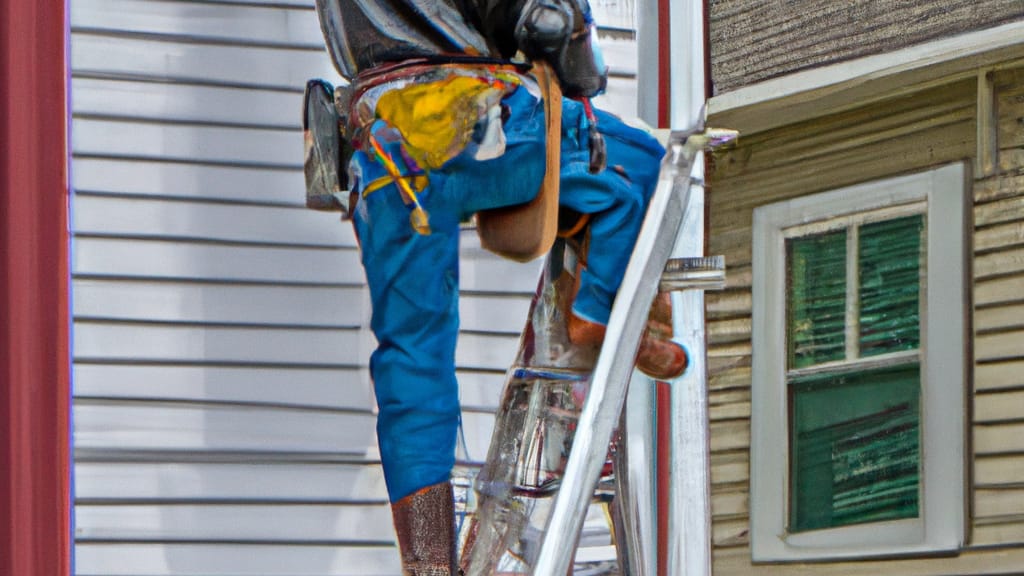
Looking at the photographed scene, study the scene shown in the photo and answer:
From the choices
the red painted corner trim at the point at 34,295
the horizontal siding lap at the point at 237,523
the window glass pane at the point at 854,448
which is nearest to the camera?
the red painted corner trim at the point at 34,295

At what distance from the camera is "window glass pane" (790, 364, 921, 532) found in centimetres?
643

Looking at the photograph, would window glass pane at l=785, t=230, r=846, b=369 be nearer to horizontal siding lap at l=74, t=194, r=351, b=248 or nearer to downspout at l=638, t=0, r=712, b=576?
downspout at l=638, t=0, r=712, b=576

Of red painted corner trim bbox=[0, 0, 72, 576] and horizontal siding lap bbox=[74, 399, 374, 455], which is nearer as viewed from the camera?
red painted corner trim bbox=[0, 0, 72, 576]

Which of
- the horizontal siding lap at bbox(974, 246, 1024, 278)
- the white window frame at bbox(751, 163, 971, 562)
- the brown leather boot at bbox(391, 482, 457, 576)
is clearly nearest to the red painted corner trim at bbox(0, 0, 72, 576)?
the brown leather boot at bbox(391, 482, 457, 576)

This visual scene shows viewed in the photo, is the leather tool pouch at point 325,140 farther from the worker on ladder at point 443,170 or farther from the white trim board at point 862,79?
the white trim board at point 862,79

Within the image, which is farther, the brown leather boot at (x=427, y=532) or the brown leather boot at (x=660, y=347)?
the brown leather boot at (x=660, y=347)

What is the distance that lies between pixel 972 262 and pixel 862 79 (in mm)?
743

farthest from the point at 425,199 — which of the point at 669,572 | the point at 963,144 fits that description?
the point at 963,144

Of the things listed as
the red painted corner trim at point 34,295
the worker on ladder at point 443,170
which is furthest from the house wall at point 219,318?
the worker on ladder at point 443,170

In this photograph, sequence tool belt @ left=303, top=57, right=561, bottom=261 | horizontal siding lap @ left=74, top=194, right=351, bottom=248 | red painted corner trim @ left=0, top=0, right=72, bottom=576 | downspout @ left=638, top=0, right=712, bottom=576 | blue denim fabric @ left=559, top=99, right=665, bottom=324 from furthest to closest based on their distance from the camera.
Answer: horizontal siding lap @ left=74, top=194, right=351, bottom=248 < downspout @ left=638, top=0, right=712, bottom=576 < red painted corner trim @ left=0, top=0, right=72, bottom=576 < blue denim fabric @ left=559, top=99, right=665, bottom=324 < tool belt @ left=303, top=57, right=561, bottom=261

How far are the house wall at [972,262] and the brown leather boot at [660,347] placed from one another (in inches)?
85.7

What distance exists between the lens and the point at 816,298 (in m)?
6.89

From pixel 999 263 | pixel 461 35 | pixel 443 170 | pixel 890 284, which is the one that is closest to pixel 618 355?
pixel 443 170

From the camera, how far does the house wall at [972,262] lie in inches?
241
